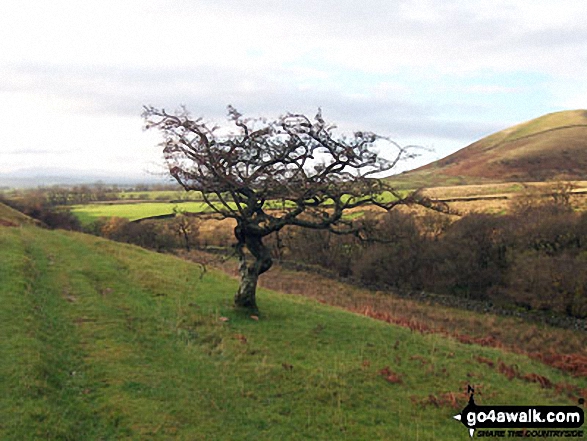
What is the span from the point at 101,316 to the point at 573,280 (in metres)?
33.2

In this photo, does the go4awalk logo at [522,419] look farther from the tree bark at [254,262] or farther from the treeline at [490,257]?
the treeline at [490,257]

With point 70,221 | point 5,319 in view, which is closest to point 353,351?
point 5,319

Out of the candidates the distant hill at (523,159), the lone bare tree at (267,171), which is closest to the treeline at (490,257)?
the lone bare tree at (267,171)

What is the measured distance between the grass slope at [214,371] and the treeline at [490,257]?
13162 millimetres

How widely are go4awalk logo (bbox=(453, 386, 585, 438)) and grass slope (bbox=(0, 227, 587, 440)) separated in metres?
0.40

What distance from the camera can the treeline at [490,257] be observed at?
3388 centimetres

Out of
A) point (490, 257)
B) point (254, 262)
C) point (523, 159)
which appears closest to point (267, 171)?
point (254, 262)

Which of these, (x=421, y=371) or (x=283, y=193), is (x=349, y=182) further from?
(x=421, y=371)

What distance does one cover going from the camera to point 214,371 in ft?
42.7

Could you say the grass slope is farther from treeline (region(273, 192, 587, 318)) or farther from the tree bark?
treeline (region(273, 192, 587, 318))

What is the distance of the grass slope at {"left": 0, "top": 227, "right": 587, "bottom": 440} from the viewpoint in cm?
992

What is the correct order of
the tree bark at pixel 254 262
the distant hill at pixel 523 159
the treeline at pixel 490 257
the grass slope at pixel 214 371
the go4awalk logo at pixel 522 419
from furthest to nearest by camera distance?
the distant hill at pixel 523 159
the treeline at pixel 490 257
the tree bark at pixel 254 262
the go4awalk logo at pixel 522 419
the grass slope at pixel 214 371

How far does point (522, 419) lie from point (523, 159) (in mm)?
150412

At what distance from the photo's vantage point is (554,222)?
38156 millimetres
